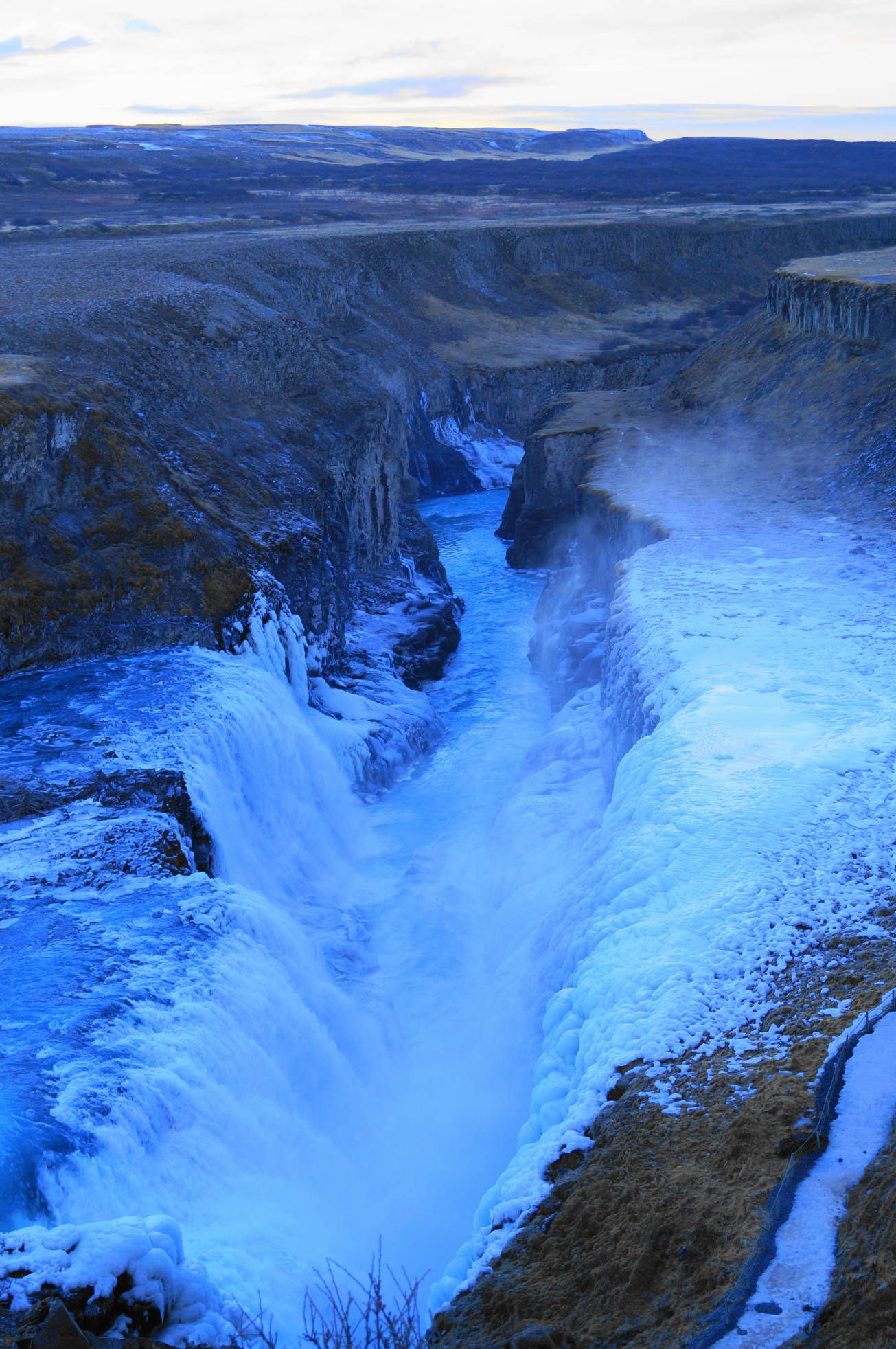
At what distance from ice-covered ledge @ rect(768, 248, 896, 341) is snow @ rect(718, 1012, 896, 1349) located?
24320 mm

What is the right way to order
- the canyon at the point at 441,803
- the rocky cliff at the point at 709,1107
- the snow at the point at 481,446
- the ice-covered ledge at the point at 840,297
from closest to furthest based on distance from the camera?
the rocky cliff at the point at 709,1107, the canyon at the point at 441,803, the ice-covered ledge at the point at 840,297, the snow at the point at 481,446

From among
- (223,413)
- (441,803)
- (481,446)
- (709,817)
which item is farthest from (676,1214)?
(481,446)

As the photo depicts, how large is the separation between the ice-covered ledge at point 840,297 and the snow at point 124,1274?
2740 cm

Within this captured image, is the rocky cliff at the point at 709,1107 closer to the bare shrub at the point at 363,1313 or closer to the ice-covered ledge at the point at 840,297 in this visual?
the bare shrub at the point at 363,1313

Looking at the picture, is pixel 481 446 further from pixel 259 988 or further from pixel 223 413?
pixel 259 988

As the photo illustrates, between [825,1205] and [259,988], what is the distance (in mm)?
6601

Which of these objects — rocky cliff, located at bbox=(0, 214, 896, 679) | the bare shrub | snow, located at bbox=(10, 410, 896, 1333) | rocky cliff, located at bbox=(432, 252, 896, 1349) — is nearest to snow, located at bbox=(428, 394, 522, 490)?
rocky cliff, located at bbox=(0, 214, 896, 679)

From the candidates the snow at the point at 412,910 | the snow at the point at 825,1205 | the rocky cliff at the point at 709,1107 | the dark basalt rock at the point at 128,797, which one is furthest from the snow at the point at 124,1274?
the dark basalt rock at the point at 128,797

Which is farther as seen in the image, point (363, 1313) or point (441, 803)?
point (441, 803)

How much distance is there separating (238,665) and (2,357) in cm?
766

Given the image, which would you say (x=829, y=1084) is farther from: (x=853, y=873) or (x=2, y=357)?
(x=2, y=357)

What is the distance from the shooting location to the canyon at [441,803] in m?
7.80

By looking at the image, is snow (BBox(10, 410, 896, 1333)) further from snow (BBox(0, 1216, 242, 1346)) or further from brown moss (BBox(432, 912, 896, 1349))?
snow (BBox(0, 1216, 242, 1346))

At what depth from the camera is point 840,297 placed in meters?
30.0
